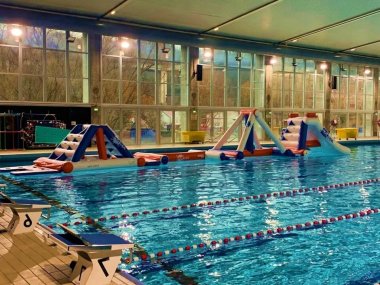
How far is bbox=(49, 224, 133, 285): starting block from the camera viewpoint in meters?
3.39

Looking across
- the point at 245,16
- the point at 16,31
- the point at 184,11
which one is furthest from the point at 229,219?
the point at 16,31

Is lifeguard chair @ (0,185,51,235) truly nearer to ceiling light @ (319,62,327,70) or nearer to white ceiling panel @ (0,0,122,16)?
white ceiling panel @ (0,0,122,16)

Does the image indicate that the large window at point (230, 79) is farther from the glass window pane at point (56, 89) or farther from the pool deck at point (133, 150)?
the glass window pane at point (56, 89)

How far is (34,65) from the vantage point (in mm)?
18734

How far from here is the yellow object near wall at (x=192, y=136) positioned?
71.7ft

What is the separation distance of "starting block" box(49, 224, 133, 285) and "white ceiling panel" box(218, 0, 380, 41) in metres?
14.5

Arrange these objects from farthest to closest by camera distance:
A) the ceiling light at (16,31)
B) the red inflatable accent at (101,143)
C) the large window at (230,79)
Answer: the large window at (230,79)
the ceiling light at (16,31)
the red inflatable accent at (101,143)

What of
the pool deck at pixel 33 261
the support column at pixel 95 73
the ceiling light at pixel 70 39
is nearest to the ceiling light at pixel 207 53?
the support column at pixel 95 73

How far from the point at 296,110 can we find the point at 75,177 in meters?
19.2

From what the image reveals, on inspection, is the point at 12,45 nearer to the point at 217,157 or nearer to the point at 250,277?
the point at 217,157

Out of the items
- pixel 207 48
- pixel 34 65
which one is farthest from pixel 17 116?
pixel 207 48

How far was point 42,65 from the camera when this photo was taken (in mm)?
18828

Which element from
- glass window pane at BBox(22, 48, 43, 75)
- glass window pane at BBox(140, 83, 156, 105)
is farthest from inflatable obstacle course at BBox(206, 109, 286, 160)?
glass window pane at BBox(22, 48, 43, 75)

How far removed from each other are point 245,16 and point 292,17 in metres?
1.98
